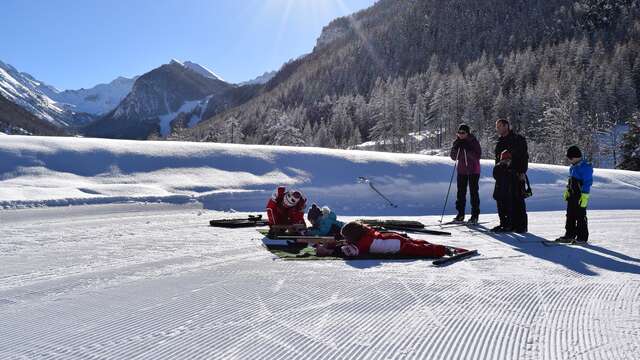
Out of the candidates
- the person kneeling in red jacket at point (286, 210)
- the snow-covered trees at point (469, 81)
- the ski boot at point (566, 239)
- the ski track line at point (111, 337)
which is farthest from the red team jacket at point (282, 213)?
the snow-covered trees at point (469, 81)

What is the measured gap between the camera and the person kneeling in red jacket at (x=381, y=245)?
21.0 ft

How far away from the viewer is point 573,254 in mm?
6766

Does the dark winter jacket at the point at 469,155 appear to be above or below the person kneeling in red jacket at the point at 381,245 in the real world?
above

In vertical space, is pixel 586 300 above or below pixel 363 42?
below

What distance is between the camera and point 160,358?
3.05 metres

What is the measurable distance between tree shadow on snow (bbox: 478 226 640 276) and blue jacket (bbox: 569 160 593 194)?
0.90m

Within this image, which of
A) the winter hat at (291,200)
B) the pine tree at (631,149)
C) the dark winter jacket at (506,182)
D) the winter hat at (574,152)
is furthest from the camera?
the pine tree at (631,149)

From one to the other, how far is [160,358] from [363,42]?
156 metres

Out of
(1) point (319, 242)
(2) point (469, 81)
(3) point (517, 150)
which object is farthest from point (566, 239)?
(2) point (469, 81)

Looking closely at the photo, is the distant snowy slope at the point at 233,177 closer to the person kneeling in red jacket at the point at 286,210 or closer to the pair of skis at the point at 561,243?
the person kneeling in red jacket at the point at 286,210

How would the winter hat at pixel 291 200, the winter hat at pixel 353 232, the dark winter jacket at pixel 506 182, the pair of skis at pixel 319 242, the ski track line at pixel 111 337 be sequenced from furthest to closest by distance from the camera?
the dark winter jacket at pixel 506 182
the winter hat at pixel 291 200
the winter hat at pixel 353 232
the pair of skis at pixel 319 242
the ski track line at pixel 111 337

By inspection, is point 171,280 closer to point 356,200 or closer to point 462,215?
point 462,215

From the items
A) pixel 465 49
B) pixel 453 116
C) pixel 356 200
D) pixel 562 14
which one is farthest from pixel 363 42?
pixel 356 200

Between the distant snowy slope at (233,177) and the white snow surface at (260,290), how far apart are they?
0.14m
